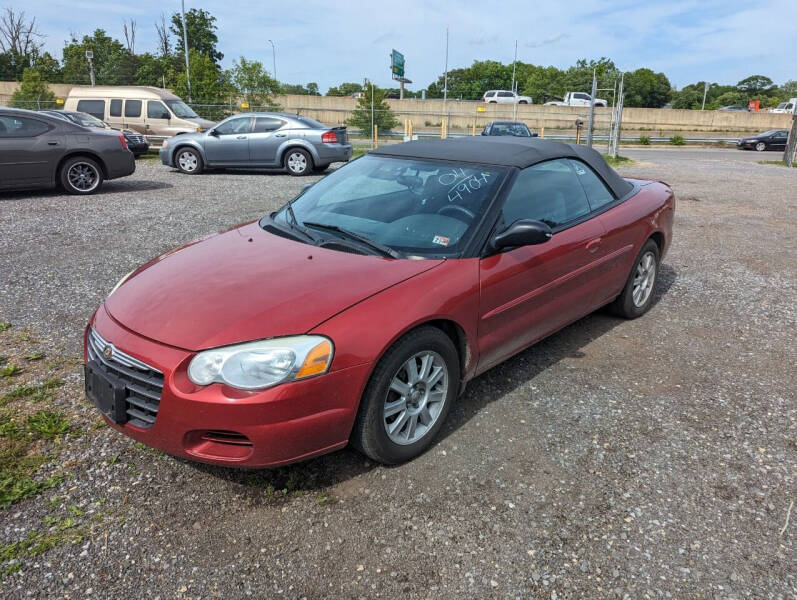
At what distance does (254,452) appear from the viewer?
8.14 feet

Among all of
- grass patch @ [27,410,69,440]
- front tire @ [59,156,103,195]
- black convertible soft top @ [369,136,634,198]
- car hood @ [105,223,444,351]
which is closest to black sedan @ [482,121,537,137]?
front tire @ [59,156,103,195]

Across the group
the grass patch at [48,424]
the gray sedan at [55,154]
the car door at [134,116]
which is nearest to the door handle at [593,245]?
the grass patch at [48,424]

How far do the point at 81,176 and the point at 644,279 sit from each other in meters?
9.64

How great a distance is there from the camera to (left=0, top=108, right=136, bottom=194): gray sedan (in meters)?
9.59

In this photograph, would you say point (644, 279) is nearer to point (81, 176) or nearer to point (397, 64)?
point (81, 176)

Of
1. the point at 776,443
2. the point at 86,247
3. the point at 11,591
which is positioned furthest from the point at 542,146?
the point at 86,247

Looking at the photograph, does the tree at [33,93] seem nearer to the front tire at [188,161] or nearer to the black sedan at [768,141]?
the front tire at [188,161]

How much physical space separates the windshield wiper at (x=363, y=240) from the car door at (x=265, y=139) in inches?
430

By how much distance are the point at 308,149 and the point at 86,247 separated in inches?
303

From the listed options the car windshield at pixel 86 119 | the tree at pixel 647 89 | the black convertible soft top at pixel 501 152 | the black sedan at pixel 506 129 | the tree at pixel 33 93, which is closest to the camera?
the black convertible soft top at pixel 501 152

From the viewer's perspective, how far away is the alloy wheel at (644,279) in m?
4.84

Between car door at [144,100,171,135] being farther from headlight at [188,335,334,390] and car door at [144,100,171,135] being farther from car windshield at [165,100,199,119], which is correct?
headlight at [188,335,334,390]

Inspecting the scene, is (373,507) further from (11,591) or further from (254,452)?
(11,591)

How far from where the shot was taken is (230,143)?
13953 millimetres
